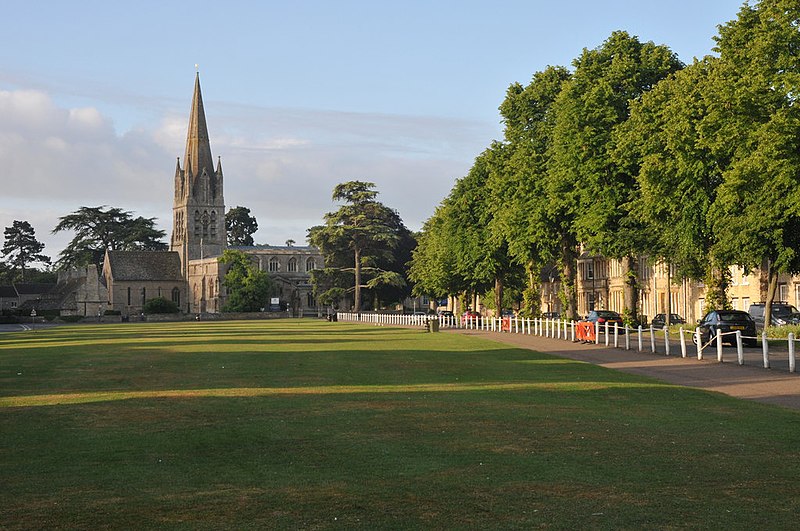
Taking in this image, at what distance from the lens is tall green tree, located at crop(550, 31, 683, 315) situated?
191 feet

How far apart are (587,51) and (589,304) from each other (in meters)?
59.2

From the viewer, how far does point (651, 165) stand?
4966 centimetres

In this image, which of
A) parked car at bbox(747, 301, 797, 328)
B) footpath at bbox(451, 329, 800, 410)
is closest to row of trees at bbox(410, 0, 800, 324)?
parked car at bbox(747, 301, 797, 328)

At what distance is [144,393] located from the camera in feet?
78.6

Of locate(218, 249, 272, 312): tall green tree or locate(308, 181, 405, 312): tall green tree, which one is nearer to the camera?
locate(308, 181, 405, 312): tall green tree

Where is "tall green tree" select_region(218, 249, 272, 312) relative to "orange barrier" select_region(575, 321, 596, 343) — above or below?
above

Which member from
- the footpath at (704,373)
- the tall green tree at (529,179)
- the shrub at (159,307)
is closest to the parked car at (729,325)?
the footpath at (704,373)

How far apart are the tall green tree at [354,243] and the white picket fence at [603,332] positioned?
4.46 meters

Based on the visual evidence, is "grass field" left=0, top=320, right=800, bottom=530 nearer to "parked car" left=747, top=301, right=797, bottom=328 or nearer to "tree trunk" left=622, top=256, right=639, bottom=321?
"tree trunk" left=622, top=256, right=639, bottom=321

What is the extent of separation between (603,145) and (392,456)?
4768 cm

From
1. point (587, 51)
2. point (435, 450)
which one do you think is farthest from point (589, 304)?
point (435, 450)

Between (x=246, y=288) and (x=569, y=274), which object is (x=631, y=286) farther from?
(x=246, y=288)

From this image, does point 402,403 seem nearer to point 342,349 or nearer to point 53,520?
point 53,520

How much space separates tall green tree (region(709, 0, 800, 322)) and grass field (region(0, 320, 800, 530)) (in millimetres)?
18520
